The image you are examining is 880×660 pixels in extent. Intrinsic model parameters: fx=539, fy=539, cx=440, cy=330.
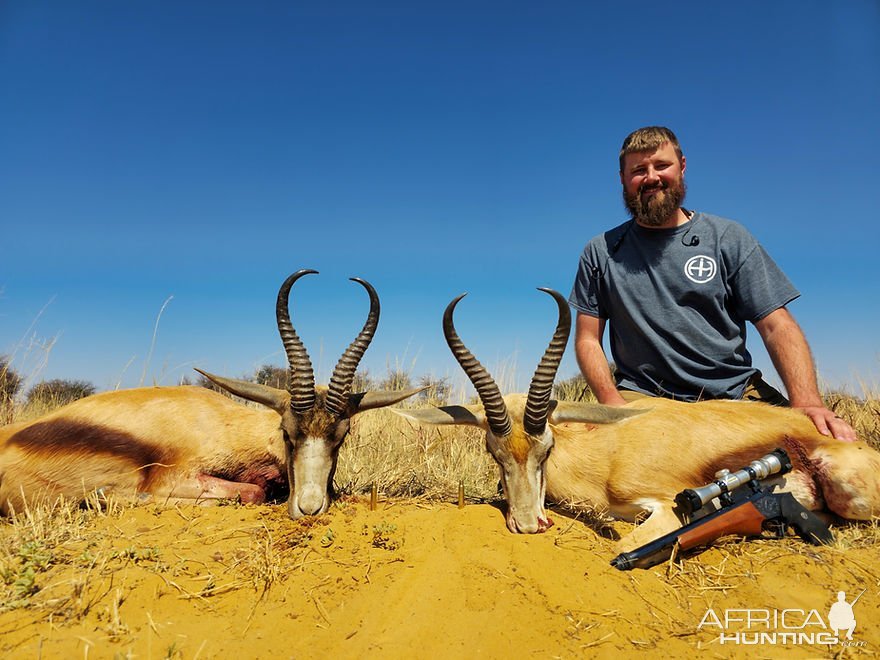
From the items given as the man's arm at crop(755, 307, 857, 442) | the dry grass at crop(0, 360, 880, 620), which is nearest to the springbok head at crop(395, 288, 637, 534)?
the dry grass at crop(0, 360, 880, 620)

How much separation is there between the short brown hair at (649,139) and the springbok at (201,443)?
11.3ft

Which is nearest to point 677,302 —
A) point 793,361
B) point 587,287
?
point 587,287

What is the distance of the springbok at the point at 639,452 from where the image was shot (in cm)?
399

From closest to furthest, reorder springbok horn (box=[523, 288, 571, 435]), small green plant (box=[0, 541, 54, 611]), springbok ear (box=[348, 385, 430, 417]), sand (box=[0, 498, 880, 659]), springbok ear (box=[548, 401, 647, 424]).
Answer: sand (box=[0, 498, 880, 659]), small green plant (box=[0, 541, 54, 611]), springbok horn (box=[523, 288, 571, 435]), springbok ear (box=[548, 401, 647, 424]), springbok ear (box=[348, 385, 430, 417])

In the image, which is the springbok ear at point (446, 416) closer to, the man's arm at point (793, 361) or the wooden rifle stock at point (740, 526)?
the wooden rifle stock at point (740, 526)

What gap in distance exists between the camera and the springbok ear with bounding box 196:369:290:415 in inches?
199

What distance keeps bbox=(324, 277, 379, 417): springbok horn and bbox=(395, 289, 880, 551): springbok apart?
1.89 feet

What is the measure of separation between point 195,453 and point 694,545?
14.3 ft

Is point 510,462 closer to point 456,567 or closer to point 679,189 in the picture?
point 456,567

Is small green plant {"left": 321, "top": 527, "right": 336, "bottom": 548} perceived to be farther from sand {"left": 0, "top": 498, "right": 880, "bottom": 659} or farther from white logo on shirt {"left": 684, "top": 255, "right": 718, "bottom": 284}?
white logo on shirt {"left": 684, "top": 255, "right": 718, "bottom": 284}

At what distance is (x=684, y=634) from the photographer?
→ 2.62 metres

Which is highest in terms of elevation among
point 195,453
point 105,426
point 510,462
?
point 105,426

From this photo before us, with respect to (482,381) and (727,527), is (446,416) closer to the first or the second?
(482,381)

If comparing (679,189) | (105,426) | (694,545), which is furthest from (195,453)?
(679,189)
